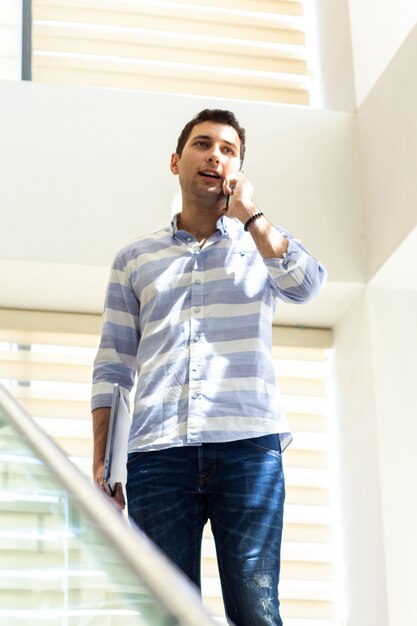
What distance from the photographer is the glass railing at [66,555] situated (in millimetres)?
1099

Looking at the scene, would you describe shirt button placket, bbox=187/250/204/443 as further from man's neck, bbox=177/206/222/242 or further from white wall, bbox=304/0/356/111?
white wall, bbox=304/0/356/111

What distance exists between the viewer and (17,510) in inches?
67.1

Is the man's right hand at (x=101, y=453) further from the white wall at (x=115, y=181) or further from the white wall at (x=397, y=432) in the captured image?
the white wall at (x=397, y=432)

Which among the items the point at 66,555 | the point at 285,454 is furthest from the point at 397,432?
the point at 66,555

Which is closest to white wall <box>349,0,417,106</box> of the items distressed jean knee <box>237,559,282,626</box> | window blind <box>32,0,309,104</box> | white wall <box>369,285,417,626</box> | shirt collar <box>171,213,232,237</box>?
window blind <box>32,0,309,104</box>

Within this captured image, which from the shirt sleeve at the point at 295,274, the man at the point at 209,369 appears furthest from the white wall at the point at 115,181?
the shirt sleeve at the point at 295,274

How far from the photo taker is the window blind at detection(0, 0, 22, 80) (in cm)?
476

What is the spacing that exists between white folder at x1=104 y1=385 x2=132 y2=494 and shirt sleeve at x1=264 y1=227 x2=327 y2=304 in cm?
42

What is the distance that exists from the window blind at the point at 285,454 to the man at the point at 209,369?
70.9 inches

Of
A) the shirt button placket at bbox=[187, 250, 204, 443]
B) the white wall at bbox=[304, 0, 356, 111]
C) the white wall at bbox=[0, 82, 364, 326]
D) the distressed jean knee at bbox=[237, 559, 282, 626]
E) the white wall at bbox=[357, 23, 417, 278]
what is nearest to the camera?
the distressed jean knee at bbox=[237, 559, 282, 626]

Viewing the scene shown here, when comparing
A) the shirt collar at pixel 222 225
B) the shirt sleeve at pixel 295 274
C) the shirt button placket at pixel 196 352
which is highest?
the shirt collar at pixel 222 225

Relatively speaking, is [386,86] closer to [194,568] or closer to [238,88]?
[238,88]

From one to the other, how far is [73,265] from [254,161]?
2.63 feet

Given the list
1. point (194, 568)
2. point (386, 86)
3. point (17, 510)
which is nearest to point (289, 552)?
point (386, 86)
